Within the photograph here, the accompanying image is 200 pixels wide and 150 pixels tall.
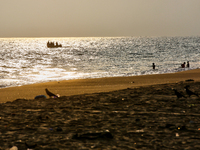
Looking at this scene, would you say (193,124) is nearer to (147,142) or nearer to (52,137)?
(147,142)

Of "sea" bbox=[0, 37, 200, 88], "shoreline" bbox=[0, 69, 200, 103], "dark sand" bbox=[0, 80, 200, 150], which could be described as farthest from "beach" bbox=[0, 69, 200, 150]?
"sea" bbox=[0, 37, 200, 88]

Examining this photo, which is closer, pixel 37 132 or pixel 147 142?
pixel 147 142

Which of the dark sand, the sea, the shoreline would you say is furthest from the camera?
the sea

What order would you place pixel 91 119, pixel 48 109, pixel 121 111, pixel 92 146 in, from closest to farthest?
pixel 92 146, pixel 91 119, pixel 121 111, pixel 48 109

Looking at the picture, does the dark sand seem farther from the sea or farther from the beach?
the sea

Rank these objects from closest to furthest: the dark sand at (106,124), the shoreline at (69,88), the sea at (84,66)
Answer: the dark sand at (106,124) < the shoreline at (69,88) < the sea at (84,66)

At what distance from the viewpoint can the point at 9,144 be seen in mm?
5410

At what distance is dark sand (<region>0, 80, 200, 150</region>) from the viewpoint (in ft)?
17.8

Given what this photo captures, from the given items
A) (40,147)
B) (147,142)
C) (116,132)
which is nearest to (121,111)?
(116,132)

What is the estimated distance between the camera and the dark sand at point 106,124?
542 cm

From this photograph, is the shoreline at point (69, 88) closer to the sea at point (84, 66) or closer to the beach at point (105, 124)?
the sea at point (84, 66)

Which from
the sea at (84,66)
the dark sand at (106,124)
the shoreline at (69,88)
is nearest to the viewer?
the dark sand at (106,124)

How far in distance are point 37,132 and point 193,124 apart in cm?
389

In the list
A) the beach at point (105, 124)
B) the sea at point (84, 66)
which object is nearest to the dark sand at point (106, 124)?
the beach at point (105, 124)
